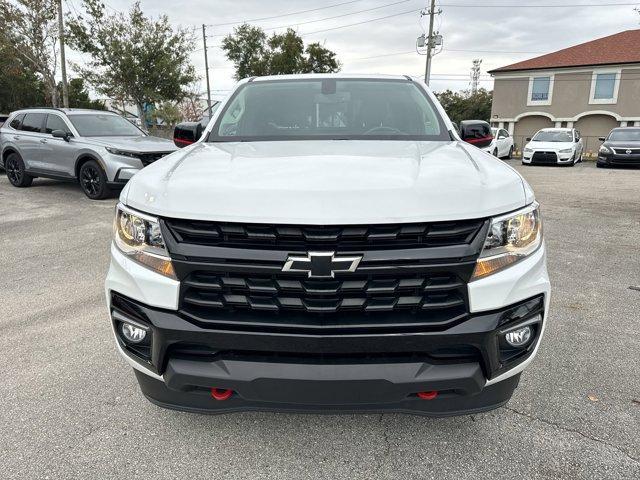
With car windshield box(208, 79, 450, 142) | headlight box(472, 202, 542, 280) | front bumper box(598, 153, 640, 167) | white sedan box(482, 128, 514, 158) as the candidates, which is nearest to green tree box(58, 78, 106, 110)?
white sedan box(482, 128, 514, 158)

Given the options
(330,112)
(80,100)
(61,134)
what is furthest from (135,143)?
(80,100)

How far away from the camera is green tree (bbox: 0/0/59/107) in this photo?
17.3m

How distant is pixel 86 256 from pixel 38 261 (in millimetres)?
483

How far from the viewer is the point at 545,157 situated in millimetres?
17359

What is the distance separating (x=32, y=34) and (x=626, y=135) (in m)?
22.8

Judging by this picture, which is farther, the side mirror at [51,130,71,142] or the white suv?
the side mirror at [51,130,71,142]

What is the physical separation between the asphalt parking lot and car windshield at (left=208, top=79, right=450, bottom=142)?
162cm

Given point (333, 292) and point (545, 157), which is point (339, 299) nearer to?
point (333, 292)

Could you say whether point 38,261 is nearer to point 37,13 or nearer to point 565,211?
point 565,211

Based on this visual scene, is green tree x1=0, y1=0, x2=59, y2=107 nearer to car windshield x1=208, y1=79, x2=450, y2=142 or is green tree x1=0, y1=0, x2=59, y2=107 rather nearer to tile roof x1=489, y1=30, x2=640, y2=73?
car windshield x1=208, y1=79, x2=450, y2=142

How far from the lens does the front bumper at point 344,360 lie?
5.59ft

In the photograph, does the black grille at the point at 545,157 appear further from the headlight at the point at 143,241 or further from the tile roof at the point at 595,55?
the tile roof at the point at 595,55

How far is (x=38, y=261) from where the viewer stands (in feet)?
16.9

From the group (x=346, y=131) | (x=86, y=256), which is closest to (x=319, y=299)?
(x=346, y=131)
